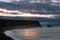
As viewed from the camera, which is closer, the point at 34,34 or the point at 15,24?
the point at 15,24

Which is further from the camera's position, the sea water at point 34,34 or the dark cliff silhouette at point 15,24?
the sea water at point 34,34

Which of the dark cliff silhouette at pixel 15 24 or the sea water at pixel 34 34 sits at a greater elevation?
the dark cliff silhouette at pixel 15 24

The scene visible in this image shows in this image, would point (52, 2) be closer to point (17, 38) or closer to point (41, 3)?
point (41, 3)

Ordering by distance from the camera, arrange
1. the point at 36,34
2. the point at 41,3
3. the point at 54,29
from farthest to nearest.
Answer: the point at 36,34 → the point at 54,29 → the point at 41,3

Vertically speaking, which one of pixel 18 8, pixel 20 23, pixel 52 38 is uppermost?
pixel 18 8

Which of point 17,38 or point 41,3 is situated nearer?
point 41,3

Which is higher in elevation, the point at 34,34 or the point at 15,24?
the point at 15,24

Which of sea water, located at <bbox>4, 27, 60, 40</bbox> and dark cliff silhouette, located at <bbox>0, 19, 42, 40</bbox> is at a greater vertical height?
dark cliff silhouette, located at <bbox>0, 19, 42, 40</bbox>

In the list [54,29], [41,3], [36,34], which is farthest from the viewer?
[36,34]

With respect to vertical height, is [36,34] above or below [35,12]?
below

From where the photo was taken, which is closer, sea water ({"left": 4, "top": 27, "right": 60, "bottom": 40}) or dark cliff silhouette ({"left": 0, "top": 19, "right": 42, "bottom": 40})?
dark cliff silhouette ({"left": 0, "top": 19, "right": 42, "bottom": 40})

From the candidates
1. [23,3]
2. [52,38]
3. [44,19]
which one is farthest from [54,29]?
[23,3]
